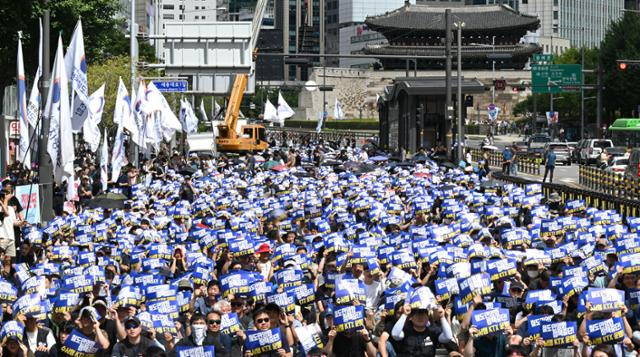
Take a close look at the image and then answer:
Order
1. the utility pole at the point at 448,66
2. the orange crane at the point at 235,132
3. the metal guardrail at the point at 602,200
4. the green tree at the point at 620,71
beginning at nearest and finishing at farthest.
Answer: the metal guardrail at the point at 602,200 → the utility pole at the point at 448,66 → the orange crane at the point at 235,132 → the green tree at the point at 620,71

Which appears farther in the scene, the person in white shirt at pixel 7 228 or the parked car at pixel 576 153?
the parked car at pixel 576 153

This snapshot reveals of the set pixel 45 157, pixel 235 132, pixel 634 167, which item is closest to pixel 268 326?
pixel 45 157

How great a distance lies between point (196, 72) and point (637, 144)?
2698cm

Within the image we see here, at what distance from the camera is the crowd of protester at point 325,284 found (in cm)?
1119

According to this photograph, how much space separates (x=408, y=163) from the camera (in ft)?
131

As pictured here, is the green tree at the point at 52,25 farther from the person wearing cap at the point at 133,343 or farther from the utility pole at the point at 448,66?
the person wearing cap at the point at 133,343

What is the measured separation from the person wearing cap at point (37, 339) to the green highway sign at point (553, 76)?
2482 inches

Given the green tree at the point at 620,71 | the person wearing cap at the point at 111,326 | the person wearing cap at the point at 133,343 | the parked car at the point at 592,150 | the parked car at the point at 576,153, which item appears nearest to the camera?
the person wearing cap at the point at 133,343

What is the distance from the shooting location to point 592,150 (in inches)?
2389

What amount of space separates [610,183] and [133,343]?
3269 cm

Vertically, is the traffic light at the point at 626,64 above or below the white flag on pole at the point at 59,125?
above

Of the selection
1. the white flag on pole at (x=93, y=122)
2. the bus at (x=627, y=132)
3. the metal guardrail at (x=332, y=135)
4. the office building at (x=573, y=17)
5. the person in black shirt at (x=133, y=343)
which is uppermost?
the office building at (x=573, y=17)

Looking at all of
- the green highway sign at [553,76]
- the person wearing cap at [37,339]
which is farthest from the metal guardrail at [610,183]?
the person wearing cap at [37,339]

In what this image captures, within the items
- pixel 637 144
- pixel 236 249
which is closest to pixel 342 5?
pixel 637 144
